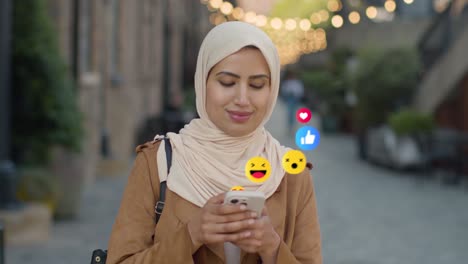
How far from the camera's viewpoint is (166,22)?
2422 cm

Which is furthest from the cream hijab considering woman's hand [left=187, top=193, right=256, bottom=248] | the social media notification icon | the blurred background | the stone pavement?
the stone pavement

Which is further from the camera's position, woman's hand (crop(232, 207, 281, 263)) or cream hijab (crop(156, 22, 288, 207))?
cream hijab (crop(156, 22, 288, 207))

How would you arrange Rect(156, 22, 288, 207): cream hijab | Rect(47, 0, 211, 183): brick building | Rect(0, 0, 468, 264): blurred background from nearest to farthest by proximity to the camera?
Rect(156, 22, 288, 207): cream hijab, Rect(0, 0, 468, 264): blurred background, Rect(47, 0, 211, 183): brick building

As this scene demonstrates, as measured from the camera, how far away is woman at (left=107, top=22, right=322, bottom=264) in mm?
2221

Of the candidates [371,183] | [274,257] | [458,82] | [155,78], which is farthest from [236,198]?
[155,78]

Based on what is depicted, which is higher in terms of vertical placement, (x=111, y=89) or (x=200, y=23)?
(x=200, y=23)

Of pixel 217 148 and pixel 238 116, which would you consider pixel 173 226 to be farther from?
pixel 238 116

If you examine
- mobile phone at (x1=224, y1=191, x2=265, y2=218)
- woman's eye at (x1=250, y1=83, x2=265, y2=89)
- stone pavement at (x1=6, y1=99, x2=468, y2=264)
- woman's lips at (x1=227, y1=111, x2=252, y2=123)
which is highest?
woman's eye at (x1=250, y1=83, x2=265, y2=89)

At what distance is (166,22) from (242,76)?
22.3 m

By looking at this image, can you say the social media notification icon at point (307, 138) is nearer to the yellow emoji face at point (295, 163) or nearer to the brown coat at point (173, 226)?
the yellow emoji face at point (295, 163)

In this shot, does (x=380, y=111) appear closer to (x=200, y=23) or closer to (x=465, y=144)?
(x=465, y=144)

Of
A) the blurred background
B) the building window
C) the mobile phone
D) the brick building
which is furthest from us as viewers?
the building window

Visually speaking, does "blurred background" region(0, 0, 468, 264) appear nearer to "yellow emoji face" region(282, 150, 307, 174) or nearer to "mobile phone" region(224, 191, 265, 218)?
"yellow emoji face" region(282, 150, 307, 174)

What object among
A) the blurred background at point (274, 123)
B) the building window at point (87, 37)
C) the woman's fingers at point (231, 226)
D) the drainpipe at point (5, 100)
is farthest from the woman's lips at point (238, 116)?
the building window at point (87, 37)
